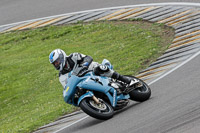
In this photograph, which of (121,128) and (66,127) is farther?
(66,127)

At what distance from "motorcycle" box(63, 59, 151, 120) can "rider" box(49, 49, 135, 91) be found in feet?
0.35

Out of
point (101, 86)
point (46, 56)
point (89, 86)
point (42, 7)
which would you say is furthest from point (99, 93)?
point (42, 7)

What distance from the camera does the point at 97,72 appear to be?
30.0ft

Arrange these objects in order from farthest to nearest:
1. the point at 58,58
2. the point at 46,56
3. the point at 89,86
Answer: the point at 46,56, the point at 58,58, the point at 89,86

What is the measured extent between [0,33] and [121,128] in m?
12.5

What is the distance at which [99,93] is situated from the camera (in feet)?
29.8

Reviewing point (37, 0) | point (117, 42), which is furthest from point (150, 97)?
point (37, 0)

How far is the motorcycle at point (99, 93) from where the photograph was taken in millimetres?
8633

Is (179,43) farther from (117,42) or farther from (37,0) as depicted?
(37,0)

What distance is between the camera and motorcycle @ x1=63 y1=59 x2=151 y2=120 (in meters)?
8.63

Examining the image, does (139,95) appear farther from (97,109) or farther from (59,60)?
(59,60)

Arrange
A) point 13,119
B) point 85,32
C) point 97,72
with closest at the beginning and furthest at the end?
point 97,72 → point 13,119 → point 85,32

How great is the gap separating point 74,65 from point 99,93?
2.48 feet

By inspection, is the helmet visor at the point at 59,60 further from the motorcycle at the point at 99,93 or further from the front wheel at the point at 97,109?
the front wheel at the point at 97,109
